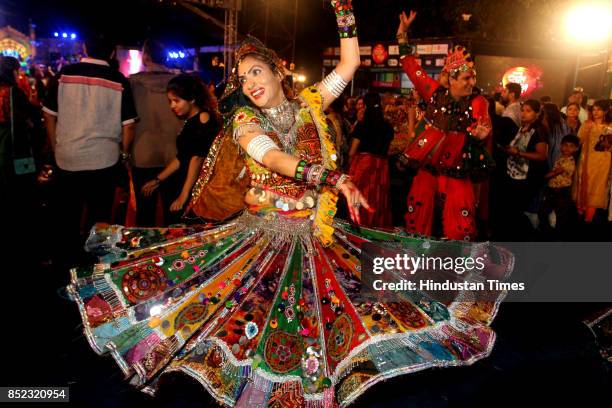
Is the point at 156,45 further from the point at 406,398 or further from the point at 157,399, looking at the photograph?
the point at 406,398

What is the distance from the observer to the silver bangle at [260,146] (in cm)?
254

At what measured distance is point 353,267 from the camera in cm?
284

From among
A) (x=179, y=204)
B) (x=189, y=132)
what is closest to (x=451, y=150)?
(x=189, y=132)

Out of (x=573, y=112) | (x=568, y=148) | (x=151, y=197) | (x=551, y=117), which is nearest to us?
(x=151, y=197)

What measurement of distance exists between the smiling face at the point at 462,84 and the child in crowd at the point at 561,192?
110 inches

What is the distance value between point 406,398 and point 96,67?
3260 millimetres

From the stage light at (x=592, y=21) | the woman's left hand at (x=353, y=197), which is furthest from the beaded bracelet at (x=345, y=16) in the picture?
the stage light at (x=592, y=21)

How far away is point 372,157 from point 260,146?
403 cm

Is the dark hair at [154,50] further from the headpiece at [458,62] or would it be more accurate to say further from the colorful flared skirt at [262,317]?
the headpiece at [458,62]

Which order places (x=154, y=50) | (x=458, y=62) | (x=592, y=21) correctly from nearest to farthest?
(x=458, y=62)
(x=154, y=50)
(x=592, y=21)

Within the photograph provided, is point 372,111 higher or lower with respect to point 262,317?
higher

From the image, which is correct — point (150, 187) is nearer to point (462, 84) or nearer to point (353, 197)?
point (353, 197)

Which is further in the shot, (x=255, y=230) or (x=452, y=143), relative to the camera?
(x=452, y=143)

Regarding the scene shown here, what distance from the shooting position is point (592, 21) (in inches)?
521
